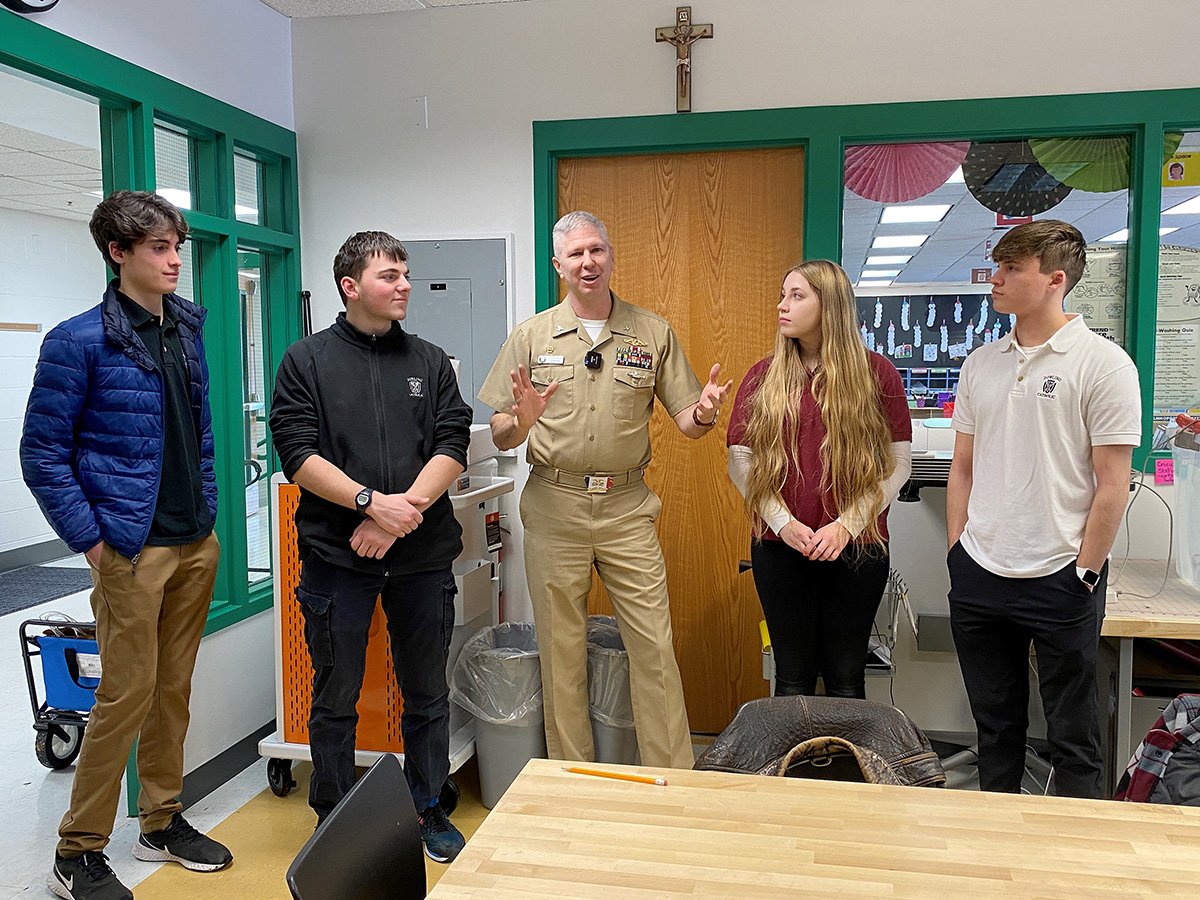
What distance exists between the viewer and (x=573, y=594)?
290cm

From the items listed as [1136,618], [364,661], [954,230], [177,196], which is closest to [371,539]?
[364,661]

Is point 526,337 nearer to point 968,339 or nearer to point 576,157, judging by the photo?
point 576,157

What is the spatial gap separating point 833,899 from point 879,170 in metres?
2.89

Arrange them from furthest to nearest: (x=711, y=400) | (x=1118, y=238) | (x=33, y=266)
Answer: (x=33, y=266) → (x=1118, y=238) → (x=711, y=400)

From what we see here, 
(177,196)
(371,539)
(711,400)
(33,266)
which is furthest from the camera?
(33,266)

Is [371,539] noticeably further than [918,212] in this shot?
No

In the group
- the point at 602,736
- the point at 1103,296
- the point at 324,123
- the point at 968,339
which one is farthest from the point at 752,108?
the point at 602,736

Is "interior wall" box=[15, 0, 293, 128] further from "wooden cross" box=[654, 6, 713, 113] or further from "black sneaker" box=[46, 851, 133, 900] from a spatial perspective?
"black sneaker" box=[46, 851, 133, 900]

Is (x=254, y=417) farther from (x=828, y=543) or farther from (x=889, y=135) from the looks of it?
(x=889, y=135)

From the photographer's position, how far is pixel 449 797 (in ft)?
10.0

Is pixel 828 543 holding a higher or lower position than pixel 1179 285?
lower

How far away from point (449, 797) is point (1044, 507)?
79.6 inches

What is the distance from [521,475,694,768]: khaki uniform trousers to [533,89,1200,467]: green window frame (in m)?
1.08

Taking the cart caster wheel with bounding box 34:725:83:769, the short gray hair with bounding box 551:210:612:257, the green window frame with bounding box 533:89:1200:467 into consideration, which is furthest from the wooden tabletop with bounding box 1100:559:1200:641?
the cart caster wheel with bounding box 34:725:83:769
